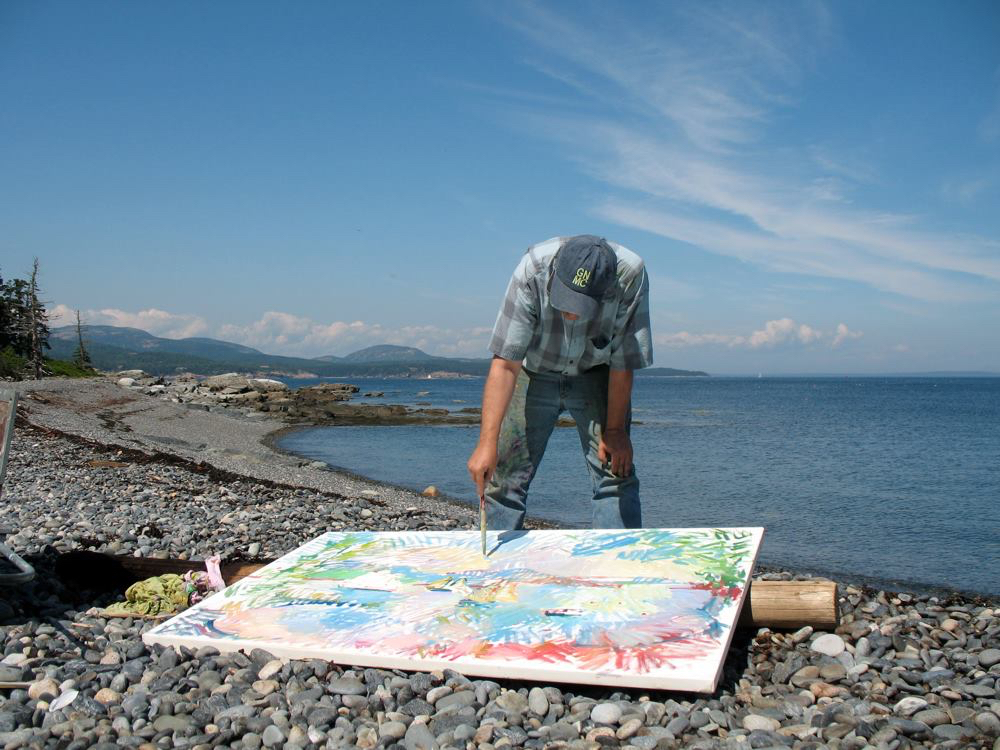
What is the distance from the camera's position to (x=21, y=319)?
4650cm

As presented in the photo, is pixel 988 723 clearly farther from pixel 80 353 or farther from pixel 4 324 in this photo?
pixel 80 353

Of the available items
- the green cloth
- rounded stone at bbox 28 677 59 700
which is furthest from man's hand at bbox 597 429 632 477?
rounded stone at bbox 28 677 59 700

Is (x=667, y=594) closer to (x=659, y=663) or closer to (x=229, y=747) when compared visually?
(x=659, y=663)

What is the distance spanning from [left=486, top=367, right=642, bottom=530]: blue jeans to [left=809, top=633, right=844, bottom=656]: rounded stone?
4.43ft

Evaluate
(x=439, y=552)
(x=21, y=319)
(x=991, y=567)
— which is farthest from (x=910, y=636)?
(x=21, y=319)

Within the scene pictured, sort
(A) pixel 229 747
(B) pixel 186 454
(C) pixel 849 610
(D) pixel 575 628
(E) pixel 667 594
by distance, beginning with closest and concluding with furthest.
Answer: (A) pixel 229 747 → (D) pixel 575 628 → (E) pixel 667 594 → (C) pixel 849 610 → (B) pixel 186 454

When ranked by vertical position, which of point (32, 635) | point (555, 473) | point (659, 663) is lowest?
point (555, 473)

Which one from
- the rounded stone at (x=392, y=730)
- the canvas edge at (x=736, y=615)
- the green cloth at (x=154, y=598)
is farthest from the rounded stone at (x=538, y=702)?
the green cloth at (x=154, y=598)

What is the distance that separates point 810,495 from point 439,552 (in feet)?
41.6

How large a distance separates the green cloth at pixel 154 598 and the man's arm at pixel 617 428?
8.73ft

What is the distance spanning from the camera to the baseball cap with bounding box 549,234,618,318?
158 inches

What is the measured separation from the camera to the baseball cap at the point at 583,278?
4.01 meters

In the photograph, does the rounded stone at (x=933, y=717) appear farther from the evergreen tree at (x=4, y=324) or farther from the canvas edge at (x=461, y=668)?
the evergreen tree at (x=4, y=324)

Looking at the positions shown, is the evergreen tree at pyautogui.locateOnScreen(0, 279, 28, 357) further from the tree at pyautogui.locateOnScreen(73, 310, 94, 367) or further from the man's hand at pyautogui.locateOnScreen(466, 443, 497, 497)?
the man's hand at pyautogui.locateOnScreen(466, 443, 497, 497)
